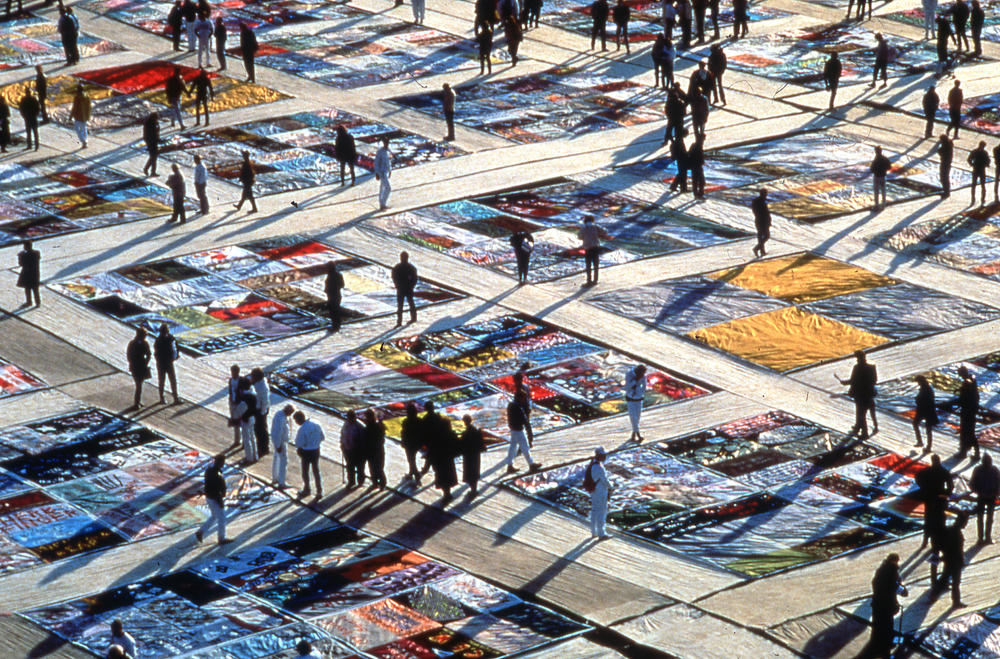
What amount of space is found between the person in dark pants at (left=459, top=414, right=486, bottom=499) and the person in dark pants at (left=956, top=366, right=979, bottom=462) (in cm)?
679

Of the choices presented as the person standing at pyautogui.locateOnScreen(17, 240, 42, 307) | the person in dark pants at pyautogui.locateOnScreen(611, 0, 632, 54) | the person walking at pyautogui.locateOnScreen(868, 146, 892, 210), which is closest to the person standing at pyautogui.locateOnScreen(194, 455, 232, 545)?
the person standing at pyautogui.locateOnScreen(17, 240, 42, 307)

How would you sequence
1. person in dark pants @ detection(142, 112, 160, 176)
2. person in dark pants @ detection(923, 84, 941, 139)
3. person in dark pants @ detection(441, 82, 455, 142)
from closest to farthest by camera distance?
person in dark pants @ detection(142, 112, 160, 176)
person in dark pants @ detection(441, 82, 455, 142)
person in dark pants @ detection(923, 84, 941, 139)

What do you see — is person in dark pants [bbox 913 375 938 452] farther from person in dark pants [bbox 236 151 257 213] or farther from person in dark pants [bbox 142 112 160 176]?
person in dark pants [bbox 142 112 160 176]

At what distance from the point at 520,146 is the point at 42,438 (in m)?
16.8

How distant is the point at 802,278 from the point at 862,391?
6978 millimetres

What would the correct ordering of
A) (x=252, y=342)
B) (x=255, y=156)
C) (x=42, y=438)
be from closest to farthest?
(x=42, y=438)
(x=252, y=342)
(x=255, y=156)

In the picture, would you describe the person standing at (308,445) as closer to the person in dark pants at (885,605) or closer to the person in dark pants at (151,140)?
the person in dark pants at (885,605)

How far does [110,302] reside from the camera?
32031 millimetres

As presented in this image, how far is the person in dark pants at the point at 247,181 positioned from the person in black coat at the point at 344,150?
201 cm

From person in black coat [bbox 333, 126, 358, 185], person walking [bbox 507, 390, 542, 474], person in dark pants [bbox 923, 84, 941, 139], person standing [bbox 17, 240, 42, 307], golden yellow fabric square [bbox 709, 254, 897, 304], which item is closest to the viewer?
person walking [bbox 507, 390, 542, 474]

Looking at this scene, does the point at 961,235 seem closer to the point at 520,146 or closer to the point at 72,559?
the point at 520,146

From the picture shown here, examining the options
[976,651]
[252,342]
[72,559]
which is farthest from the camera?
[252,342]

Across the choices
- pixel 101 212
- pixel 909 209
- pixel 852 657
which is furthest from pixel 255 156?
pixel 852 657

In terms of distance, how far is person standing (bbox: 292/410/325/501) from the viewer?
950 inches
